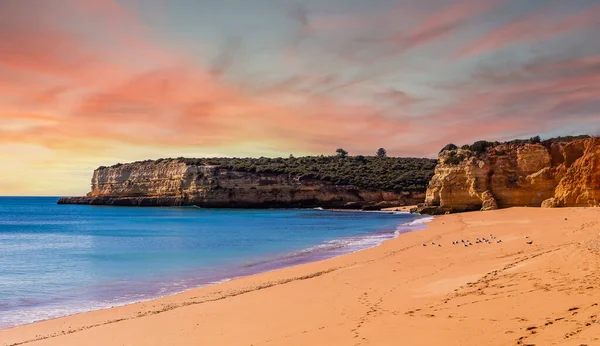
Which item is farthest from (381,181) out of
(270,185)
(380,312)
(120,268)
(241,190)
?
(380,312)

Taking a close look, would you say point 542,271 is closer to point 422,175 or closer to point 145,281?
point 145,281

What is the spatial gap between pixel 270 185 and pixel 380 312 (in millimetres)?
81978

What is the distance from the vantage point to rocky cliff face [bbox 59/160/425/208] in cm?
8594

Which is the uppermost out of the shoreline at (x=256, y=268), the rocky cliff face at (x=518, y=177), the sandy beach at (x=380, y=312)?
the rocky cliff face at (x=518, y=177)

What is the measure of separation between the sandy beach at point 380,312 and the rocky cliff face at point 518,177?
3086cm

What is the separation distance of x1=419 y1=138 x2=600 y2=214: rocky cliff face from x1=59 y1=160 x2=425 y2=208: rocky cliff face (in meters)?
26.0

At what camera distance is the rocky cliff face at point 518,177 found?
124 feet

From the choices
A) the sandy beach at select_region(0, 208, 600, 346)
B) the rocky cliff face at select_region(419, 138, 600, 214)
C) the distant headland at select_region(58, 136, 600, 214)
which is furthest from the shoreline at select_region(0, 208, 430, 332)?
the distant headland at select_region(58, 136, 600, 214)

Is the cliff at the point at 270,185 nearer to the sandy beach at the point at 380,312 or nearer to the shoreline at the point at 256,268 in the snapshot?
the shoreline at the point at 256,268

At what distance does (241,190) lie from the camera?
91500 millimetres

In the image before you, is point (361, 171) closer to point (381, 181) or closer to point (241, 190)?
point (381, 181)

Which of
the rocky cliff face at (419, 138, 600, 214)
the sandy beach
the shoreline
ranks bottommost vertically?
the shoreline

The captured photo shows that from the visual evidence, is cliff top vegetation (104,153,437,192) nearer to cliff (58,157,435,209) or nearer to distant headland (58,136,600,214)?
cliff (58,157,435,209)

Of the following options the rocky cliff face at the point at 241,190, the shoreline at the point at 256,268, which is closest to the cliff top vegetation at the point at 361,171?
the rocky cliff face at the point at 241,190
